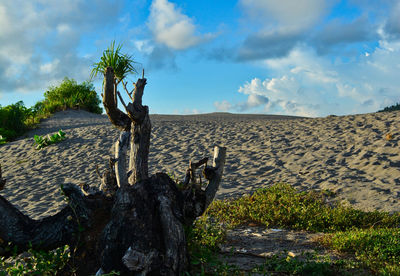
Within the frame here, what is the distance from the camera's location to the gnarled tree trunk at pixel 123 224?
12.7ft

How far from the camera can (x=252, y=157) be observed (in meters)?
12.8

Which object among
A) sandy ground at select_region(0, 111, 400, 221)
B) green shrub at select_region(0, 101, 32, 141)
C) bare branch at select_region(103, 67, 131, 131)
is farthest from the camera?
green shrub at select_region(0, 101, 32, 141)

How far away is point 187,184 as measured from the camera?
5.04 m

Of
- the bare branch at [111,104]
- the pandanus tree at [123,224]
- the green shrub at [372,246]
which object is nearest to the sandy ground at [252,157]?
the green shrub at [372,246]

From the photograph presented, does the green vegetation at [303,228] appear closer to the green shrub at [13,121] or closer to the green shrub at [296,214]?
the green shrub at [296,214]

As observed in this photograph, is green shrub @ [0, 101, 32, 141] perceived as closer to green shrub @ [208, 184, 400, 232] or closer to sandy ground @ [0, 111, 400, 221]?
sandy ground @ [0, 111, 400, 221]

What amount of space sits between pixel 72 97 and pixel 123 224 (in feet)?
79.9

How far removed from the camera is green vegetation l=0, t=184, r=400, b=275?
15.5ft

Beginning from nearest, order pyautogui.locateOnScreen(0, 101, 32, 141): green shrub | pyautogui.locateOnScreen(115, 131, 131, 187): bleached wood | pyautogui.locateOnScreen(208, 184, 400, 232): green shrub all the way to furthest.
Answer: pyautogui.locateOnScreen(115, 131, 131, 187): bleached wood
pyautogui.locateOnScreen(208, 184, 400, 232): green shrub
pyautogui.locateOnScreen(0, 101, 32, 141): green shrub

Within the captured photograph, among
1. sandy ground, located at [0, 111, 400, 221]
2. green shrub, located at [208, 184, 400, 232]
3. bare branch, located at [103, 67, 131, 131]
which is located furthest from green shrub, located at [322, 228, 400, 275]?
bare branch, located at [103, 67, 131, 131]

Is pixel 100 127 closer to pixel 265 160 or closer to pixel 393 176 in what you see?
pixel 265 160

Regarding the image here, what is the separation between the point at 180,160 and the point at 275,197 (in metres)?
4.74

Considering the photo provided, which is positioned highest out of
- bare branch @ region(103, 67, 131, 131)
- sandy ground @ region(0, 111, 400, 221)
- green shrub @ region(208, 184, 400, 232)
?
bare branch @ region(103, 67, 131, 131)

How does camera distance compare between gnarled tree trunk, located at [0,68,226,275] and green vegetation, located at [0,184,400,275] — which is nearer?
gnarled tree trunk, located at [0,68,226,275]
